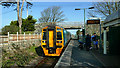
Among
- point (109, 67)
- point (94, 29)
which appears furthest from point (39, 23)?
point (109, 67)

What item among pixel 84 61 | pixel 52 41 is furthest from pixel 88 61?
pixel 52 41

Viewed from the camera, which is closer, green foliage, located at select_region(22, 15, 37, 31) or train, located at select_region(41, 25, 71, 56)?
train, located at select_region(41, 25, 71, 56)

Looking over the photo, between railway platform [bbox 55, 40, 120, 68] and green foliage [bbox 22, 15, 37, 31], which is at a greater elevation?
green foliage [bbox 22, 15, 37, 31]

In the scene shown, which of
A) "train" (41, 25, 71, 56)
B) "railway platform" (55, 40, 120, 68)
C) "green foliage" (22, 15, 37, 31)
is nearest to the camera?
"railway platform" (55, 40, 120, 68)

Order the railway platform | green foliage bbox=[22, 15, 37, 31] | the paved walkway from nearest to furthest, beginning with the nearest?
the railway platform < the paved walkway < green foliage bbox=[22, 15, 37, 31]

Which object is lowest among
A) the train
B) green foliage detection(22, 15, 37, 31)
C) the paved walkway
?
the paved walkway

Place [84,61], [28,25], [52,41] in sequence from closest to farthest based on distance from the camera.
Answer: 1. [84,61]
2. [52,41]
3. [28,25]

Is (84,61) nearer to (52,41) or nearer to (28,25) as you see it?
(52,41)

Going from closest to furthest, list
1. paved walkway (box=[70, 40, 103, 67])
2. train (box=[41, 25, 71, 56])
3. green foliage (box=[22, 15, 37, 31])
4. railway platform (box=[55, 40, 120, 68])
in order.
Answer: railway platform (box=[55, 40, 120, 68]) < paved walkway (box=[70, 40, 103, 67]) < train (box=[41, 25, 71, 56]) < green foliage (box=[22, 15, 37, 31])

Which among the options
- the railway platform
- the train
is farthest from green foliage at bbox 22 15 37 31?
the railway platform

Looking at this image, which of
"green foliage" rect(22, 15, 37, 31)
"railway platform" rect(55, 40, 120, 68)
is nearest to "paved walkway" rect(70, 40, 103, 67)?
"railway platform" rect(55, 40, 120, 68)

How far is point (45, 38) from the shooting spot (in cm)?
1141

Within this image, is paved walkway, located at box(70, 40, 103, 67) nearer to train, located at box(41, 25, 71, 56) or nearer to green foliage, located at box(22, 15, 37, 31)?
train, located at box(41, 25, 71, 56)

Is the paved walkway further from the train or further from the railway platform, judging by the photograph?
the train
